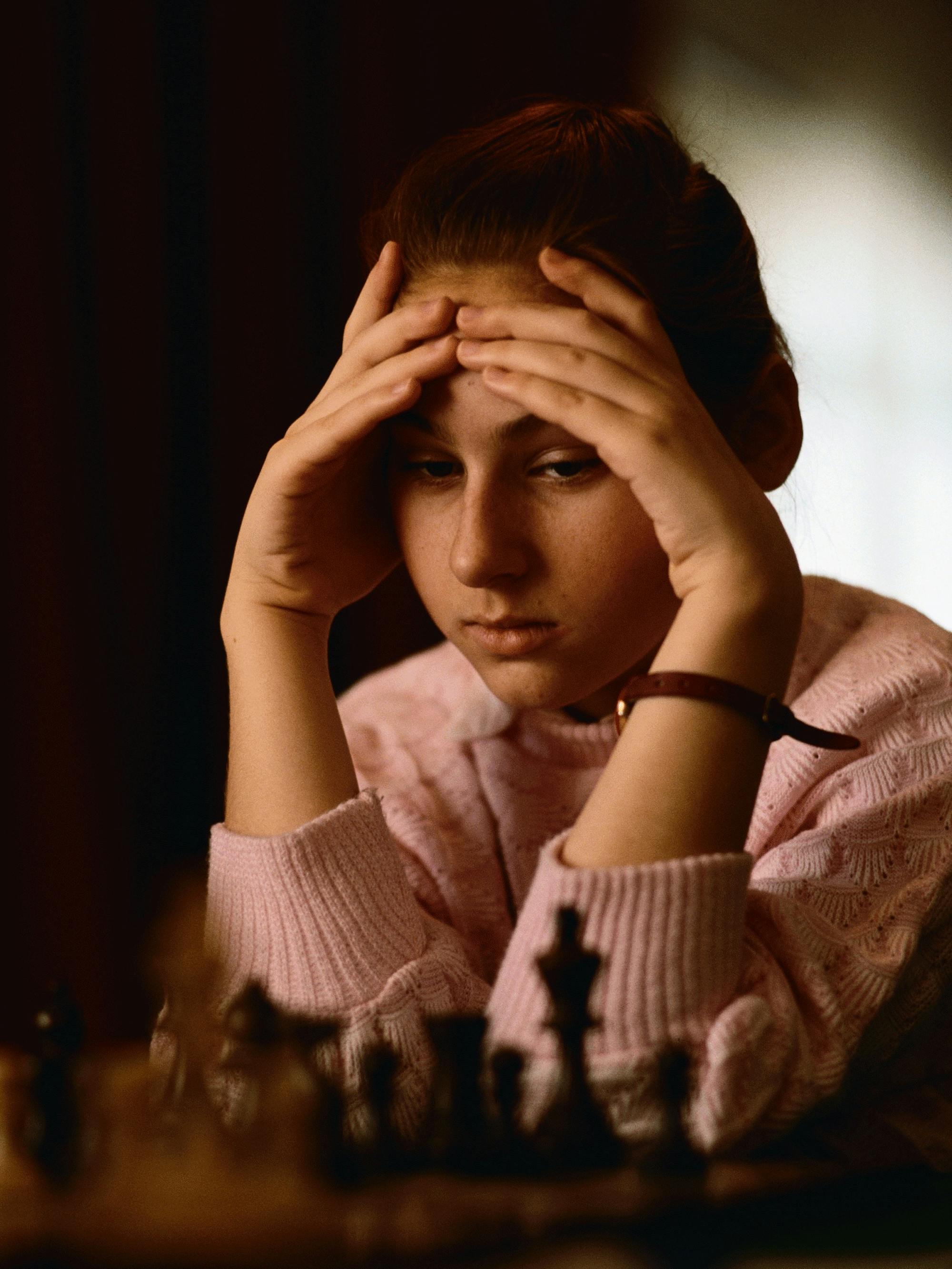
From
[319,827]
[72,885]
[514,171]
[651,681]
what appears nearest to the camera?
[651,681]

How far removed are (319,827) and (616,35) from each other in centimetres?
211

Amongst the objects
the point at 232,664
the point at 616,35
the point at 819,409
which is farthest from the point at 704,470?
the point at 819,409

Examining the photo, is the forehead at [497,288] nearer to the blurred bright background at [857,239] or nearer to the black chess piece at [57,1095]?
the black chess piece at [57,1095]

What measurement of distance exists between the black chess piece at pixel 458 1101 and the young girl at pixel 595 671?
0.23m

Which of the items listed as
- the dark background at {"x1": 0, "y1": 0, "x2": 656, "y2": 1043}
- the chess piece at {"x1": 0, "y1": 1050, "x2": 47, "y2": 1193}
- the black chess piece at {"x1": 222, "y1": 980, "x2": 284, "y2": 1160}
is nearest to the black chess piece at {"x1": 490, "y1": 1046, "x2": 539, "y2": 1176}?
the black chess piece at {"x1": 222, "y1": 980, "x2": 284, "y2": 1160}

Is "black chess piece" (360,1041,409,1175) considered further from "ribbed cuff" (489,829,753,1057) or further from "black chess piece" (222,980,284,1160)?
"ribbed cuff" (489,829,753,1057)

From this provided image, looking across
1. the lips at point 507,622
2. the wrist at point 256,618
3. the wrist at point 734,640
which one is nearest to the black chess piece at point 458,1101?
the wrist at point 734,640

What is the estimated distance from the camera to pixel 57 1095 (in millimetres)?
627

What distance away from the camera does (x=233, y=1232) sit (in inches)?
21.4

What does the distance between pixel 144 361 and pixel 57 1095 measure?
1.71 m

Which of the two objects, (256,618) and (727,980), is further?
(256,618)

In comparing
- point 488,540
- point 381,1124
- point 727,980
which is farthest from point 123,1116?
point 488,540

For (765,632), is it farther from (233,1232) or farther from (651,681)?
(233,1232)

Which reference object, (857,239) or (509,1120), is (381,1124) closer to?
(509,1120)
